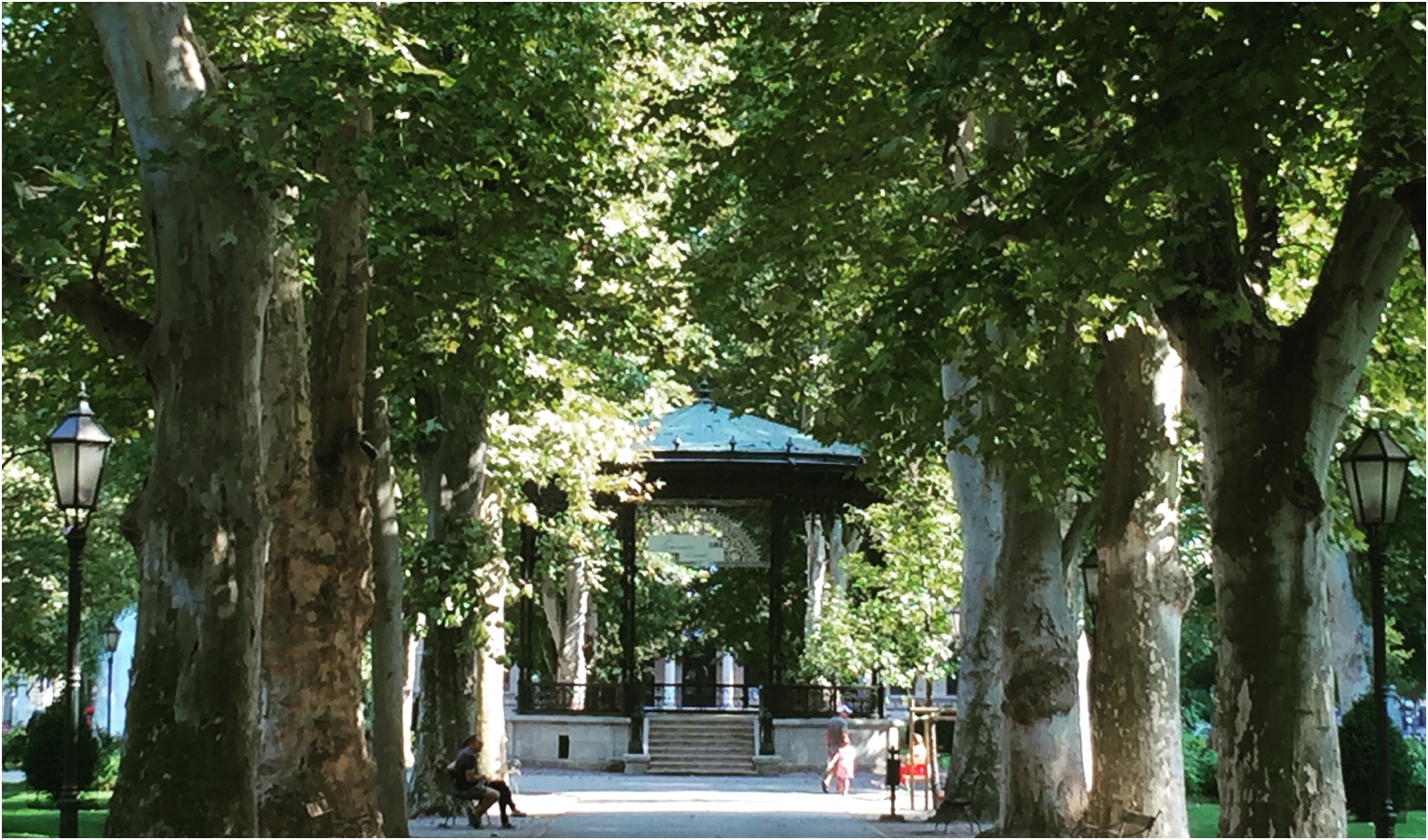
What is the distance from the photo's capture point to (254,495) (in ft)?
33.3

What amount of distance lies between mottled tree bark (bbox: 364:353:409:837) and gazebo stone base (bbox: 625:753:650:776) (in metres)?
19.5

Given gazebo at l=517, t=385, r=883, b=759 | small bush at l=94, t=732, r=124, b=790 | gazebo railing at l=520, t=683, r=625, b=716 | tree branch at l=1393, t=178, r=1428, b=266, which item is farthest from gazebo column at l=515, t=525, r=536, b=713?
tree branch at l=1393, t=178, r=1428, b=266

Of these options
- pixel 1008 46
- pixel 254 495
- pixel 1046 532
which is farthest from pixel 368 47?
pixel 1046 532

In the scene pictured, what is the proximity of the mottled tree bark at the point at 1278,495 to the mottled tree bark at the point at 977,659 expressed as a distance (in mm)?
10175

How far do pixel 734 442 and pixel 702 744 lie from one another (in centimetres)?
701

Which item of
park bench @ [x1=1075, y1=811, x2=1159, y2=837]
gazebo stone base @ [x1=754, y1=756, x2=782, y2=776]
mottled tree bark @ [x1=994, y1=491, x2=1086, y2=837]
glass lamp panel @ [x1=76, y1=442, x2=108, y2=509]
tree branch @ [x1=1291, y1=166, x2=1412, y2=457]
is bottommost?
gazebo stone base @ [x1=754, y1=756, x2=782, y2=776]

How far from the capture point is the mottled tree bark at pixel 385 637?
685 inches

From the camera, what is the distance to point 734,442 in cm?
3609

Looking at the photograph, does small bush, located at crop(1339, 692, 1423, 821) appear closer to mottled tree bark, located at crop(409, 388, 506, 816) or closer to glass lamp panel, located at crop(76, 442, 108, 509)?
mottled tree bark, located at crop(409, 388, 506, 816)

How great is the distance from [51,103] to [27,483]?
2547cm

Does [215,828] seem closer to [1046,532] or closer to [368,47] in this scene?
[368,47]

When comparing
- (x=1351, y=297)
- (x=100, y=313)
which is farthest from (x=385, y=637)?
(x=1351, y=297)

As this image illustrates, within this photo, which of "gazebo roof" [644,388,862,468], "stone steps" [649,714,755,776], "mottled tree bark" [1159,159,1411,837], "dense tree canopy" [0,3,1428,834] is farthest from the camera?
"stone steps" [649,714,755,776]

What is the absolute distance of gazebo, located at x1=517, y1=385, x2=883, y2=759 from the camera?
3591cm
